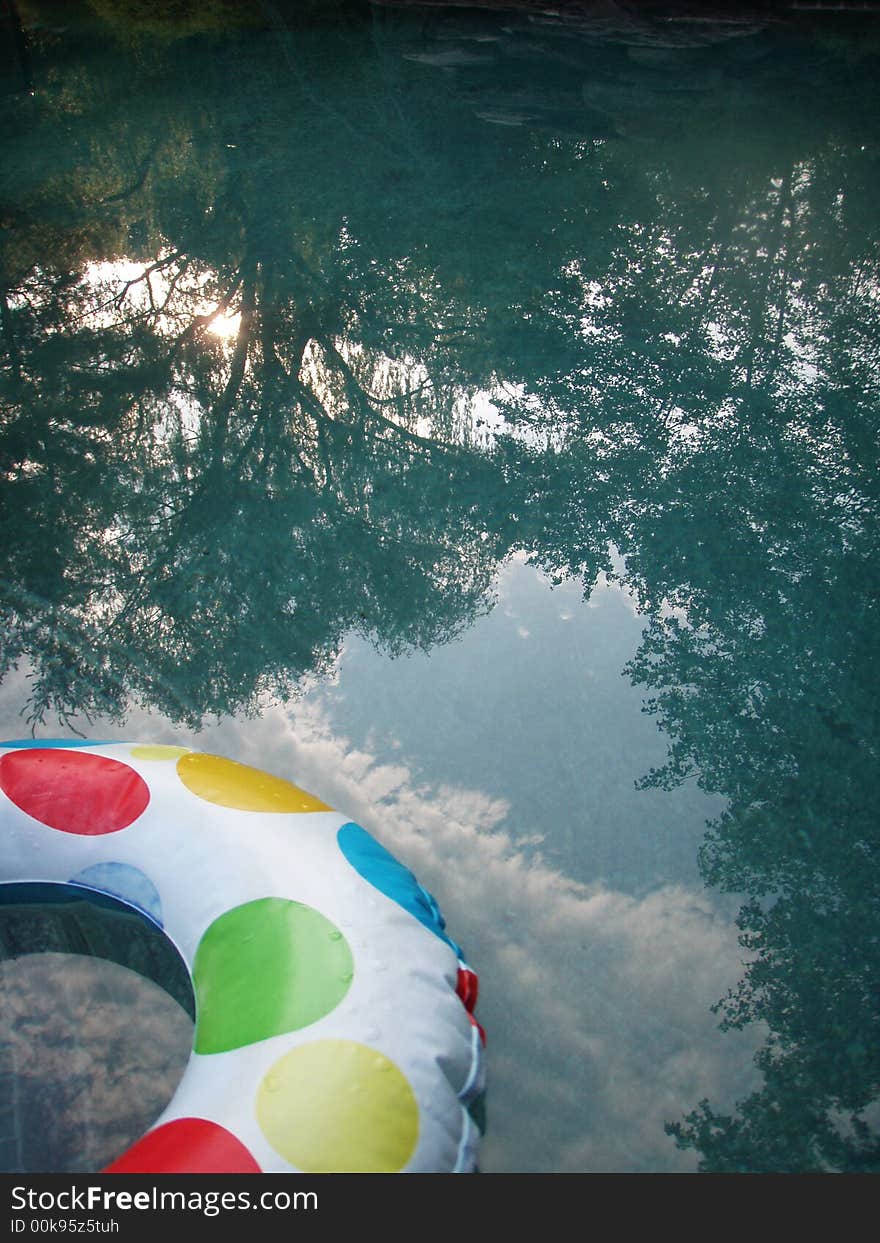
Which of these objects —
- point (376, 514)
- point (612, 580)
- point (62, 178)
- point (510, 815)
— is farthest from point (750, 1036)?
point (62, 178)

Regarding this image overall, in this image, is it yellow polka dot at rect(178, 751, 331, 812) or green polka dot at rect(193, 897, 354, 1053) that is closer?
green polka dot at rect(193, 897, 354, 1053)

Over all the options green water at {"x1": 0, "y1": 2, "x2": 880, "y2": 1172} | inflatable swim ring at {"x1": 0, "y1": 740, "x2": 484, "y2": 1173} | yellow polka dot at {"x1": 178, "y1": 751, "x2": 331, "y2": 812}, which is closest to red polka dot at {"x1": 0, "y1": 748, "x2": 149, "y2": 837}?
inflatable swim ring at {"x1": 0, "y1": 740, "x2": 484, "y2": 1173}

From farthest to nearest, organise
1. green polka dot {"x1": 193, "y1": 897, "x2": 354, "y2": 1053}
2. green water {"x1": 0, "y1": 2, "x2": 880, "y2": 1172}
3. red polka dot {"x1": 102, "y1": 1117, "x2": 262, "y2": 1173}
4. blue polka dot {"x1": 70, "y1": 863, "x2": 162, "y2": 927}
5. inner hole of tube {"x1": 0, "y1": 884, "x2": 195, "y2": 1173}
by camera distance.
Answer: green water {"x1": 0, "y1": 2, "x2": 880, "y2": 1172}, blue polka dot {"x1": 70, "y1": 863, "x2": 162, "y2": 927}, inner hole of tube {"x1": 0, "y1": 884, "x2": 195, "y2": 1173}, green polka dot {"x1": 193, "y1": 897, "x2": 354, "y2": 1053}, red polka dot {"x1": 102, "y1": 1117, "x2": 262, "y2": 1173}

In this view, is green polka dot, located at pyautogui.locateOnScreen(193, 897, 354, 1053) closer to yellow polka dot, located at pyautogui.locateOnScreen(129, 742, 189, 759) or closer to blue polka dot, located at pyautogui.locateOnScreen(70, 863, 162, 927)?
blue polka dot, located at pyautogui.locateOnScreen(70, 863, 162, 927)

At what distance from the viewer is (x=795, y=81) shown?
7.38 meters

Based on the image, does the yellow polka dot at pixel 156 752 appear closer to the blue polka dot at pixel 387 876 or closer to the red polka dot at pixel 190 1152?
the blue polka dot at pixel 387 876

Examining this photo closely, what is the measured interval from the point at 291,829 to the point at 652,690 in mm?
1338

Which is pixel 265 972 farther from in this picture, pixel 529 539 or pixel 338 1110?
pixel 529 539

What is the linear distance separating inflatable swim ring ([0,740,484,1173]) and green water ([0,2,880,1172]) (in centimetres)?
38

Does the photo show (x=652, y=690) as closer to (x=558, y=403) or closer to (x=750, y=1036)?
(x=750, y=1036)

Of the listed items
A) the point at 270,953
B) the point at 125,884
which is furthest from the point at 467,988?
the point at 125,884

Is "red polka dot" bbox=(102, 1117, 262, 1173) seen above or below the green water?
below

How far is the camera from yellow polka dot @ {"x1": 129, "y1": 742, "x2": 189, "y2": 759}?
1.95 meters

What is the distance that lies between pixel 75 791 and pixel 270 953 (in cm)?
60
